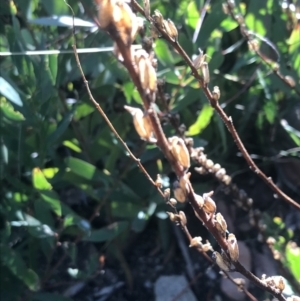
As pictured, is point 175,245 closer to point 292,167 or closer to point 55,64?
point 292,167

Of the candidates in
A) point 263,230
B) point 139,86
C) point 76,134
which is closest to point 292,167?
point 263,230

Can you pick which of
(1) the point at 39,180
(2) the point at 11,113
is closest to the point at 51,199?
(1) the point at 39,180

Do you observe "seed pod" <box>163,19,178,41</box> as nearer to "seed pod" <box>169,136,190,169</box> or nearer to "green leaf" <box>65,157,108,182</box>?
"seed pod" <box>169,136,190,169</box>

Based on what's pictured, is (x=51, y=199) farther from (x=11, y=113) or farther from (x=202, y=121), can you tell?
(x=202, y=121)

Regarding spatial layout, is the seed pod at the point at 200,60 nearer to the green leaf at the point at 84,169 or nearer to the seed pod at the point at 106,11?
the seed pod at the point at 106,11

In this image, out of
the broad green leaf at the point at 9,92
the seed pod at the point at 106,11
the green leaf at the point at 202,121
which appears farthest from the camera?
the green leaf at the point at 202,121

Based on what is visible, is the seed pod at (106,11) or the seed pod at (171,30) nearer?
the seed pod at (106,11)

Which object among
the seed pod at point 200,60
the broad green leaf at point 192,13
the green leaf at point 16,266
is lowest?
the green leaf at point 16,266

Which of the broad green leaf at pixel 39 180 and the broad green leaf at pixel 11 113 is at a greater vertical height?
the broad green leaf at pixel 11 113

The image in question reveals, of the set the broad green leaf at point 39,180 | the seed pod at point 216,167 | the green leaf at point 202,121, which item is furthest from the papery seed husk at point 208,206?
the green leaf at point 202,121
